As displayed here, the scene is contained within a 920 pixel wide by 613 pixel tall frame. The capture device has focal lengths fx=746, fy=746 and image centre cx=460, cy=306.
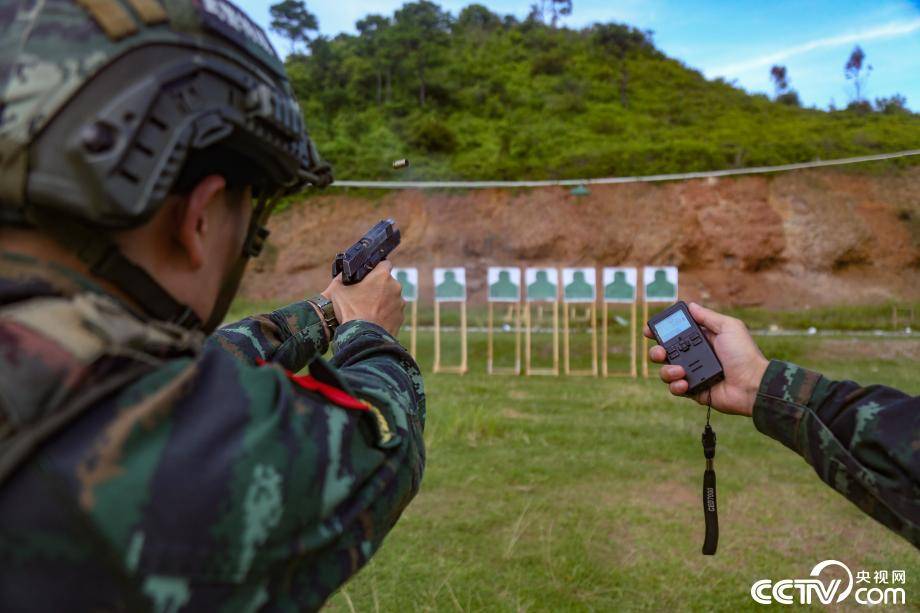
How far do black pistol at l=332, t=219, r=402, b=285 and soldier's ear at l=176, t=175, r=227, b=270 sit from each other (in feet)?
1.73

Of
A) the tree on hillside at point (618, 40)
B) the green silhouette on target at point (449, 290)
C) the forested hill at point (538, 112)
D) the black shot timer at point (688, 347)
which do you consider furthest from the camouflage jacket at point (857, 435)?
the tree on hillside at point (618, 40)

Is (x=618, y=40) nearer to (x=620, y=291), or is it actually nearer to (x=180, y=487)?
(x=620, y=291)

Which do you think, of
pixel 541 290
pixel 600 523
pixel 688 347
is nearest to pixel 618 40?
pixel 541 290

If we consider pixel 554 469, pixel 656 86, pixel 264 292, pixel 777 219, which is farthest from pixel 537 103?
pixel 554 469

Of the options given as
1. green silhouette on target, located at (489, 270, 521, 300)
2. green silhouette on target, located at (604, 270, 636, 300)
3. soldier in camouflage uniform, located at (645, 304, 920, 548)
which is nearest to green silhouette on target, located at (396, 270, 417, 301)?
green silhouette on target, located at (489, 270, 521, 300)

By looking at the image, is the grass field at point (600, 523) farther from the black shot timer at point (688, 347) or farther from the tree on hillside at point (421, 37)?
the tree on hillside at point (421, 37)

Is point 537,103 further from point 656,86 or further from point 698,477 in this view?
point 698,477

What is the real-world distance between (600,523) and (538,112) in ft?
55.2

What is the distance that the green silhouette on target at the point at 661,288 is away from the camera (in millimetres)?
10078

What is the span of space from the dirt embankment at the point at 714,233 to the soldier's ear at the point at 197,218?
13492mm

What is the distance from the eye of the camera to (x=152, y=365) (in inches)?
29.1

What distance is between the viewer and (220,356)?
0.81m

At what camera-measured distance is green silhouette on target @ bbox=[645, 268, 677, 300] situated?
33.1 feet

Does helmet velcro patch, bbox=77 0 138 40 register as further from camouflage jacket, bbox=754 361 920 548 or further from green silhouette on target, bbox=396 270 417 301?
green silhouette on target, bbox=396 270 417 301
